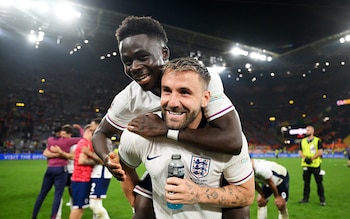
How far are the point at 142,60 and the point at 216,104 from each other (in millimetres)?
785

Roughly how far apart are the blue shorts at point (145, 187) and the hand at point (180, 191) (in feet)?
2.50

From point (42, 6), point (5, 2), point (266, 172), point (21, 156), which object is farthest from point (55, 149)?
point (21, 156)

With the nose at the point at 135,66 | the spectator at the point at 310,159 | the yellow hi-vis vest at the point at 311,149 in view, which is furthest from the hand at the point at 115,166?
the yellow hi-vis vest at the point at 311,149

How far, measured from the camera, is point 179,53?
31156mm

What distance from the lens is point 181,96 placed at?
2012 mm

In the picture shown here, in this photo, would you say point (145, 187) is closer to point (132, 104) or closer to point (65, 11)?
point (132, 104)

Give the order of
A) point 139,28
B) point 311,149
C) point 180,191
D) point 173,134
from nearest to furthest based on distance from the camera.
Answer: point 180,191 < point 173,134 < point 139,28 < point 311,149

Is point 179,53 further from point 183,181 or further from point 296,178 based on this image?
point 183,181

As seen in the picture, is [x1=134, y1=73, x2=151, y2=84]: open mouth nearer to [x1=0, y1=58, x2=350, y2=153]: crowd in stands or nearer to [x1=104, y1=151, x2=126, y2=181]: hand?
[x1=104, y1=151, x2=126, y2=181]: hand

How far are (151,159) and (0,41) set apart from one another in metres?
42.8

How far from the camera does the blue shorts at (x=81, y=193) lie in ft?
19.9

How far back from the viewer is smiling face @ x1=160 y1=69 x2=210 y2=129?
2000 mm

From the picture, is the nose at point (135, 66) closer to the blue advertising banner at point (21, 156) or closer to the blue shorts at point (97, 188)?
the blue shorts at point (97, 188)

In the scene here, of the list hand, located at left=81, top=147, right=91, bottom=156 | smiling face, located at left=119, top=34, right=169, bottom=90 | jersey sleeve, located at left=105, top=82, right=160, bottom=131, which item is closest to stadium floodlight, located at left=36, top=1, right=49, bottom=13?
hand, located at left=81, top=147, right=91, bottom=156
